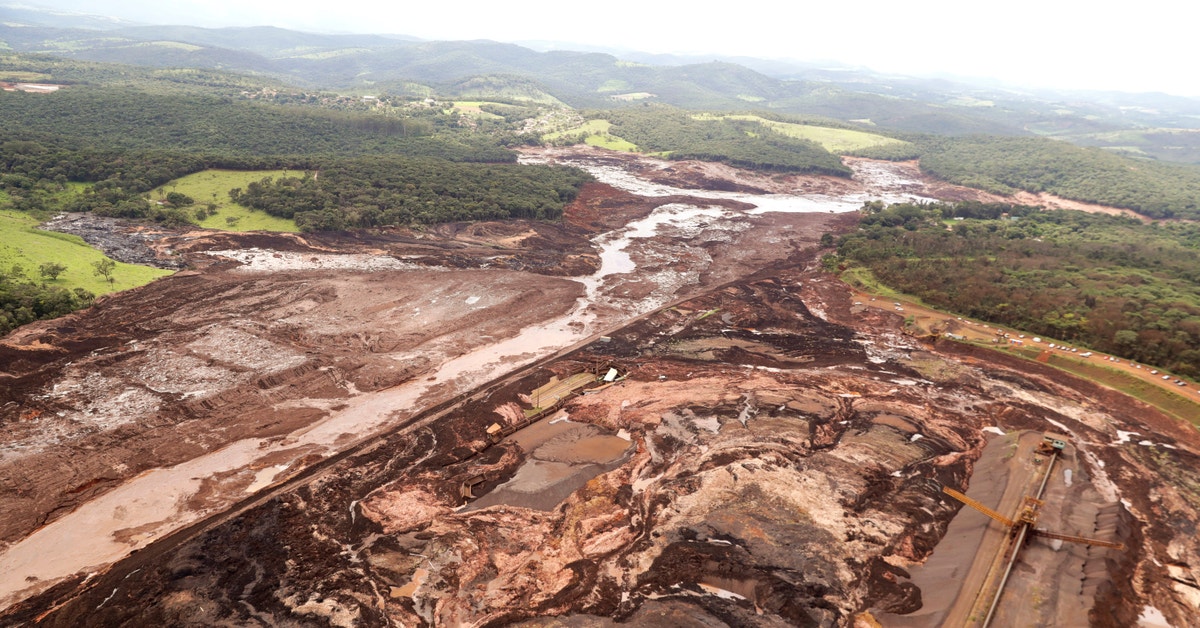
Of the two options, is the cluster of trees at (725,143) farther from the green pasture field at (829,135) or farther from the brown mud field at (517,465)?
the brown mud field at (517,465)

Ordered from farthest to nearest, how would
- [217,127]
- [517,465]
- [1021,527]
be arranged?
[217,127]
[517,465]
[1021,527]

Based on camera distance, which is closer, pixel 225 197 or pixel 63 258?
pixel 63 258

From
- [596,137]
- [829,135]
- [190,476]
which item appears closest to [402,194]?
[190,476]

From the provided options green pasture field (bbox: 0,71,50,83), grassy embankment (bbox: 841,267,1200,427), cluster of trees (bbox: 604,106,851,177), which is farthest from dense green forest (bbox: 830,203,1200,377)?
green pasture field (bbox: 0,71,50,83)

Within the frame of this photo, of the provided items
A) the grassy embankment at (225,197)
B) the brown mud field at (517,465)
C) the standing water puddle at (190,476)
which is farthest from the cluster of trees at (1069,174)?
the grassy embankment at (225,197)

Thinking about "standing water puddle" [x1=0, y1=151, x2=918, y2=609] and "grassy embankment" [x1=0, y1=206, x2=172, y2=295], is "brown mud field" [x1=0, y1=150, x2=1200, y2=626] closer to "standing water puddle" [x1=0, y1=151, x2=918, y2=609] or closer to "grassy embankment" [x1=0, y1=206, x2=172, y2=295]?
"standing water puddle" [x1=0, y1=151, x2=918, y2=609]

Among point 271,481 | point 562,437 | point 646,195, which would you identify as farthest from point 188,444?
point 646,195

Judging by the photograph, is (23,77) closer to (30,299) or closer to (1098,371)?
(30,299)
